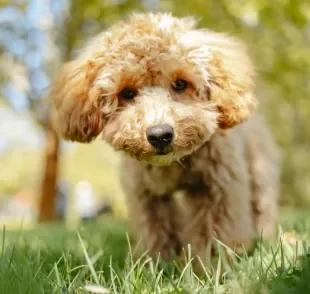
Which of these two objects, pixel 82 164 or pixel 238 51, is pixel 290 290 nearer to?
pixel 238 51

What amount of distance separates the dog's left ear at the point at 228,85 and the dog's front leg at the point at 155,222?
76 centimetres

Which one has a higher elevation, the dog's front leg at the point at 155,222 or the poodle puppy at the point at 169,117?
the poodle puppy at the point at 169,117

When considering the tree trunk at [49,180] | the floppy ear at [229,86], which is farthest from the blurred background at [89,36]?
the floppy ear at [229,86]

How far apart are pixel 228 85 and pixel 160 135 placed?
0.62m

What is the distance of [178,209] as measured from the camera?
380 cm

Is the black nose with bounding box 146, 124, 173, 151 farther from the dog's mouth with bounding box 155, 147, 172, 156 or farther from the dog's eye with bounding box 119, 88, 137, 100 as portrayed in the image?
the dog's eye with bounding box 119, 88, 137, 100

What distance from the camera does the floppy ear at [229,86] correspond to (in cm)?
324

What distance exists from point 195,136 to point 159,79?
38cm

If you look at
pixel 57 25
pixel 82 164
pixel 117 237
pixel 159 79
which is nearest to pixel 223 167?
pixel 159 79

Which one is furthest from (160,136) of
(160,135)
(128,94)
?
(128,94)

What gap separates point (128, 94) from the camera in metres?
3.28

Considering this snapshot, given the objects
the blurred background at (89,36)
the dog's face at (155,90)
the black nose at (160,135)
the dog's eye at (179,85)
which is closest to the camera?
the black nose at (160,135)

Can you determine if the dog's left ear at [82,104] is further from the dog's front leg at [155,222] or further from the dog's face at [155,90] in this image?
the dog's front leg at [155,222]

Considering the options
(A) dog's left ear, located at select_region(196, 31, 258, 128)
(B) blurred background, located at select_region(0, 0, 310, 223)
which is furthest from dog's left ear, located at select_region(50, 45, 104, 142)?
(B) blurred background, located at select_region(0, 0, 310, 223)
